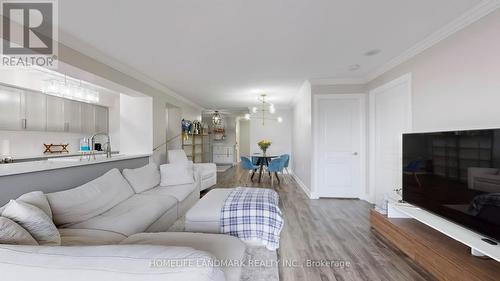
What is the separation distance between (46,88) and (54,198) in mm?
2880

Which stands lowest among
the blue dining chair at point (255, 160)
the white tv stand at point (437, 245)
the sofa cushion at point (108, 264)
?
the white tv stand at point (437, 245)

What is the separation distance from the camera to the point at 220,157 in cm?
1011

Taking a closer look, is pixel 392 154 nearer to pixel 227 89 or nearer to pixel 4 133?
pixel 227 89

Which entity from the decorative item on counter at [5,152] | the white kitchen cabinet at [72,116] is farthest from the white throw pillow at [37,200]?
the white kitchen cabinet at [72,116]

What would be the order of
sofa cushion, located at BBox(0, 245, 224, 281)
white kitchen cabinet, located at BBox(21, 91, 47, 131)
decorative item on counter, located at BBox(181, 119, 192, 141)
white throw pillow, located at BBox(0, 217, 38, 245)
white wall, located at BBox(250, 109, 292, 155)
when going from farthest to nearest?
1. white wall, located at BBox(250, 109, 292, 155)
2. decorative item on counter, located at BBox(181, 119, 192, 141)
3. white kitchen cabinet, located at BBox(21, 91, 47, 131)
4. white throw pillow, located at BBox(0, 217, 38, 245)
5. sofa cushion, located at BBox(0, 245, 224, 281)

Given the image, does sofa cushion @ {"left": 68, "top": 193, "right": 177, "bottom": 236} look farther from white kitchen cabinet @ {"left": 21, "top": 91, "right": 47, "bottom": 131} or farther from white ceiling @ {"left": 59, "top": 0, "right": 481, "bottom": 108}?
white kitchen cabinet @ {"left": 21, "top": 91, "right": 47, "bottom": 131}

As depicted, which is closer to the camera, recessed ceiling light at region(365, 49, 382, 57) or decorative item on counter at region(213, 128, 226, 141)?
recessed ceiling light at region(365, 49, 382, 57)

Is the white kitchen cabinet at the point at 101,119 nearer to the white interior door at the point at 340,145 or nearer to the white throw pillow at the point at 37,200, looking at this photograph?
the white throw pillow at the point at 37,200

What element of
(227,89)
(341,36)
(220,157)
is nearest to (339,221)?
(341,36)

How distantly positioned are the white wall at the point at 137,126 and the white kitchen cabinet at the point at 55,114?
4.03 feet

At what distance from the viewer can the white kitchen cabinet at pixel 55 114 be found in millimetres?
4078

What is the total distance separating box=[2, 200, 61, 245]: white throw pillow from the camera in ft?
4.44
